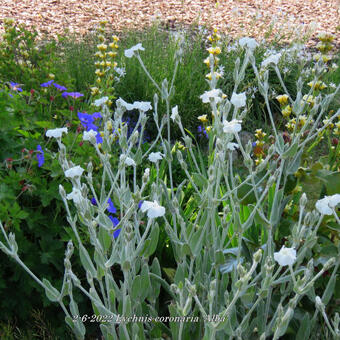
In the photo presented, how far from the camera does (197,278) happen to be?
1618 millimetres

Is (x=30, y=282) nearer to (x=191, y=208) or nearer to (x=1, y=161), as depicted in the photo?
(x=1, y=161)

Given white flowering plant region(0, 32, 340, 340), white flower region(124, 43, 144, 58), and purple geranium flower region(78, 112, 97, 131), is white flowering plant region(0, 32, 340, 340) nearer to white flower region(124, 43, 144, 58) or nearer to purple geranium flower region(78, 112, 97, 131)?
white flower region(124, 43, 144, 58)

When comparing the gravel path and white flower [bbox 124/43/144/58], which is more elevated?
white flower [bbox 124/43/144/58]

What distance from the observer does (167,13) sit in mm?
6551

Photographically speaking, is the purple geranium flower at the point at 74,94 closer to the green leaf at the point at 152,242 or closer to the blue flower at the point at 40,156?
the blue flower at the point at 40,156

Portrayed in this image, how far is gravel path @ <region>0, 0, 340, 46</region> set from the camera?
5.93 meters

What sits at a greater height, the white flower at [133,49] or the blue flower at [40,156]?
the white flower at [133,49]

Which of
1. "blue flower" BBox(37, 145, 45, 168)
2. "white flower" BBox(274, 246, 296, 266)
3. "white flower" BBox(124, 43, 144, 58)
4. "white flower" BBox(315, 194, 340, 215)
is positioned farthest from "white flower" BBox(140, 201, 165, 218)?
"blue flower" BBox(37, 145, 45, 168)

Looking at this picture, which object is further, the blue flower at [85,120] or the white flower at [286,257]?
the blue flower at [85,120]

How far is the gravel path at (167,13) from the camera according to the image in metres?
5.93

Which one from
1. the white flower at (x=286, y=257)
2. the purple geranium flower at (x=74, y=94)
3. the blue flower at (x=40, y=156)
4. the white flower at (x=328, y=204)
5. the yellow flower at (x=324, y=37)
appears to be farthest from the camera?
the purple geranium flower at (x=74, y=94)

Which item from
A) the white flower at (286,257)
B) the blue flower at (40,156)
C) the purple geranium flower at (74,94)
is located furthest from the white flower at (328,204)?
the purple geranium flower at (74,94)

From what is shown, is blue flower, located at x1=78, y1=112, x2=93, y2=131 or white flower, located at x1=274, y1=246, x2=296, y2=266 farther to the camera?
blue flower, located at x1=78, y1=112, x2=93, y2=131

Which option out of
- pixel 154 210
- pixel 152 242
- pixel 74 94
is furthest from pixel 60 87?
pixel 154 210
